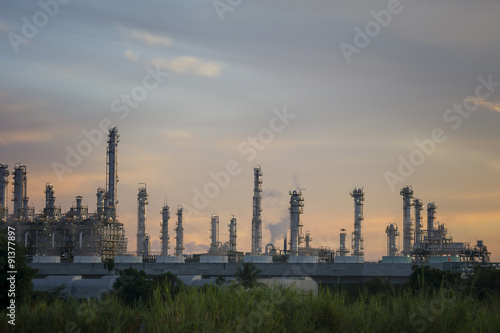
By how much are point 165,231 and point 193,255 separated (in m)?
32.2

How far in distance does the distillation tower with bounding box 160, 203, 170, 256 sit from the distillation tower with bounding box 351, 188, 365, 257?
162 ft

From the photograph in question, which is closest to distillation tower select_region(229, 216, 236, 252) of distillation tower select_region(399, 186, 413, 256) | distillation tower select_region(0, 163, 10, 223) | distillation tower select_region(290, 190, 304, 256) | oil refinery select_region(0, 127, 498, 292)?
oil refinery select_region(0, 127, 498, 292)

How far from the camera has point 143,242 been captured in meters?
149

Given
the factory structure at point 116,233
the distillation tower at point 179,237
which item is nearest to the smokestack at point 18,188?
the factory structure at point 116,233

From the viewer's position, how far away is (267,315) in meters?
16.9

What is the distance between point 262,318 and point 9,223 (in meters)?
116

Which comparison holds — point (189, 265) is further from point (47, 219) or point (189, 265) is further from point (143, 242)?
point (143, 242)

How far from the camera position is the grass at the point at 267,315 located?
54.9ft

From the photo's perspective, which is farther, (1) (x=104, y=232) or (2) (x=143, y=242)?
(2) (x=143, y=242)

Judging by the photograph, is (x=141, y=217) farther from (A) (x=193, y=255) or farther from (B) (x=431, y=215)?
(B) (x=431, y=215)

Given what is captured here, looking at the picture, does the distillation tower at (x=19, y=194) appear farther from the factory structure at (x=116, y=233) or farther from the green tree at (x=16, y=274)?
the green tree at (x=16, y=274)

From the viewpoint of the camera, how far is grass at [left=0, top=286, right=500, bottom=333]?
16734 mm

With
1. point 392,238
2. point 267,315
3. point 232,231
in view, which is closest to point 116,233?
point 232,231

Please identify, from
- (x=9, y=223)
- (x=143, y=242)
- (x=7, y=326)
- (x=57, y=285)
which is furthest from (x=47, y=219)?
(x=7, y=326)
